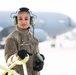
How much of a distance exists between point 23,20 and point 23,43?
0.12 metres

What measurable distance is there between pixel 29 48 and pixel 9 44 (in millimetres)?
119

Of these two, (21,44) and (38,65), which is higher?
(21,44)

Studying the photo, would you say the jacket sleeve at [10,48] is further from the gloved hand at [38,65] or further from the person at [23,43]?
the gloved hand at [38,65]

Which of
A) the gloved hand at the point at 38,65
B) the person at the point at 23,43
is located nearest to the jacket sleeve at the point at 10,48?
the person at the point at 23,43

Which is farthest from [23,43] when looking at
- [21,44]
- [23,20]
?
[23,20]

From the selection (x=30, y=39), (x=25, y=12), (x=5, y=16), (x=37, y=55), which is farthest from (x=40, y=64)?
(x=5, y=16)

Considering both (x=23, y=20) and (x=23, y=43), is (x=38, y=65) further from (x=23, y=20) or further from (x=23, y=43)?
(x=23, y=20)

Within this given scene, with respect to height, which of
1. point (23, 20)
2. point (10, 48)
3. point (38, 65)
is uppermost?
point (23, 20)

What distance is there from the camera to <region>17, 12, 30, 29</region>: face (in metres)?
1.53

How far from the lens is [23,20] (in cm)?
153

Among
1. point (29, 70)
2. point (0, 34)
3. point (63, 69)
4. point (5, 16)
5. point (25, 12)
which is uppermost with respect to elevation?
point (25, 12)

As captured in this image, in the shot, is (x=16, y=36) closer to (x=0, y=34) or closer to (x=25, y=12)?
(x=25, y=12)

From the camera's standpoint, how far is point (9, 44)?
1.50 meters

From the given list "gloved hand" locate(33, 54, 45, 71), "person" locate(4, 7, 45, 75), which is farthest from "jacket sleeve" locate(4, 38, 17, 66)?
"gloved hand" locate(33, 54, 45, 71)
